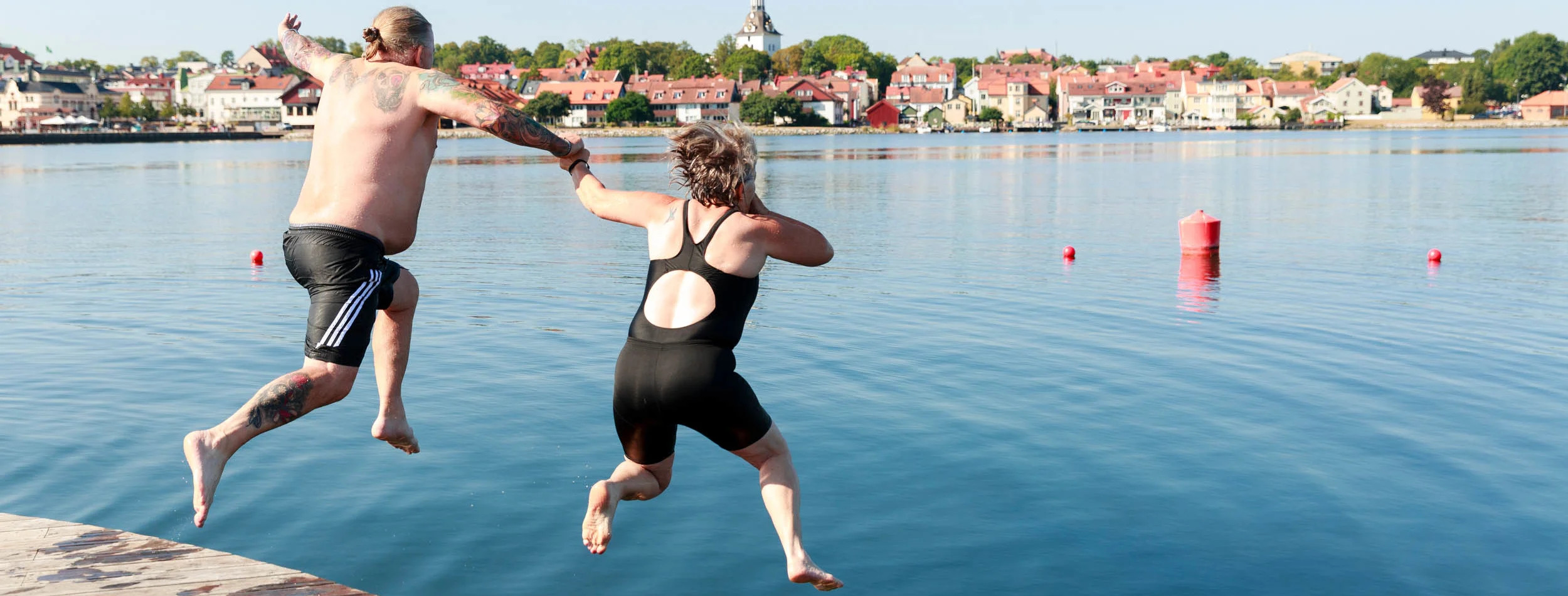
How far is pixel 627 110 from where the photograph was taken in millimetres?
180750

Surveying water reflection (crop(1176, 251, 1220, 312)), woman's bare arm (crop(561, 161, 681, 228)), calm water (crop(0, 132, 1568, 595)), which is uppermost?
woman's bare arm (crop(561, 161, 681, 228))

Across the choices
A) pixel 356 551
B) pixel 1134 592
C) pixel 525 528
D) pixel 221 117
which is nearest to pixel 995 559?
pixel 1134 592

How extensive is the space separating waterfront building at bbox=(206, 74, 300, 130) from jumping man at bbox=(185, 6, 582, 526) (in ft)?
645

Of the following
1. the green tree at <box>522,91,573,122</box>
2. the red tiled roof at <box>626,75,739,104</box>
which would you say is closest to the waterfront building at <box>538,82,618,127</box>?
the green tree at <box>522,91,573,122</box>

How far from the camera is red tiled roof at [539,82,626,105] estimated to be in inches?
7382

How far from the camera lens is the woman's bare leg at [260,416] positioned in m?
5.44

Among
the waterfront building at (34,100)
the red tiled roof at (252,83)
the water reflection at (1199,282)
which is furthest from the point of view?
the red tiled roof at (252,83)

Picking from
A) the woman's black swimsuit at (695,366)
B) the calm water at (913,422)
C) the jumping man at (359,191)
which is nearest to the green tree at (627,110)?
the calm water at (913,422)

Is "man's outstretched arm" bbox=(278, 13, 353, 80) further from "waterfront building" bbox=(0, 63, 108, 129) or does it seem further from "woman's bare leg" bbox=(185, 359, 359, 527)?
"waterfront building" bbox=(0, 63, 108, 129)

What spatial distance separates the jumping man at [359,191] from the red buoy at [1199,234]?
713 inches

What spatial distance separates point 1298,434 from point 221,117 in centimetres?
20997

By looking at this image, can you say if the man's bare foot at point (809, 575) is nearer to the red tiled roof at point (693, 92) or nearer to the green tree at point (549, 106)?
the green tree at point (549, 106)

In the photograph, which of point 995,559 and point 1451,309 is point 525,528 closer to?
point 995,559

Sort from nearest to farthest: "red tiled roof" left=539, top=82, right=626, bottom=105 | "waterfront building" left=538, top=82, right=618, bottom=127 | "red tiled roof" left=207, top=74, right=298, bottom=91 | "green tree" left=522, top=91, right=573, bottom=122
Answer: "green tree" left=522, top=91, right=573, bottom=122 < "waterfront building" left=538, top=82, right=618, bottom=127 < "red tiled roof" left=539, top=82, right=626, bottom=105 < "red tiled roof" left=207, top=74, right=298, bottom=91
